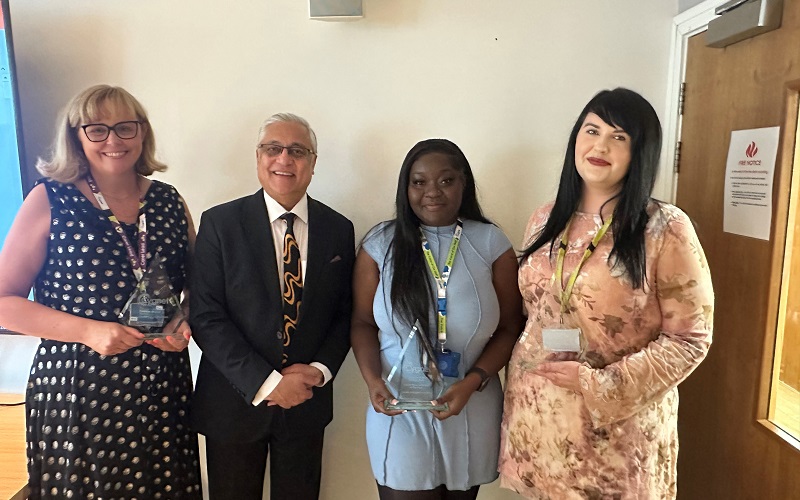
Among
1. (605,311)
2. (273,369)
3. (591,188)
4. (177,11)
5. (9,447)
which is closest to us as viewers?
(605,311)

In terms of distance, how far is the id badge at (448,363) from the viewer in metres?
1.67

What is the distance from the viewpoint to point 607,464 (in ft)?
4.93

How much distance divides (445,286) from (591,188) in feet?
1.80

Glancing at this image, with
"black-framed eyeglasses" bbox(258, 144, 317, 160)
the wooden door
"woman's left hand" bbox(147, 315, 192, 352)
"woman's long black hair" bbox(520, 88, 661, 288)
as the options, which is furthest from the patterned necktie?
the wooden door

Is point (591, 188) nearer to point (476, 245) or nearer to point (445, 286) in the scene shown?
point (476, 245)

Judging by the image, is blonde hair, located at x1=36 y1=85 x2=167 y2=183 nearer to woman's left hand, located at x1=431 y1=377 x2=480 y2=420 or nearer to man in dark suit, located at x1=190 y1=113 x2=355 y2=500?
man in dark suit, located at x1=190 y1=113 x2=355 y2=500

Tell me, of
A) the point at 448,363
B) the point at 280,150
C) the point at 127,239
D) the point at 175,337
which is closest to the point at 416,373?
the point at 448,363

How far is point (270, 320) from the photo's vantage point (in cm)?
177

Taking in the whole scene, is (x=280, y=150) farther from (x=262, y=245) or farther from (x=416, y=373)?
(x=416, y=373)

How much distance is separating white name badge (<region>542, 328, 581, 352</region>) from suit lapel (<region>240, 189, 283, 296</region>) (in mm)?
890

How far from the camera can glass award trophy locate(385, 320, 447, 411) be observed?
5.42 feet

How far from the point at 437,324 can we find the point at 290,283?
1.72ft

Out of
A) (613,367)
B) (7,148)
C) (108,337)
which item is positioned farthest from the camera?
(7,148)

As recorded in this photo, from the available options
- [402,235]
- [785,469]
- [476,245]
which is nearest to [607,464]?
[785,469]
